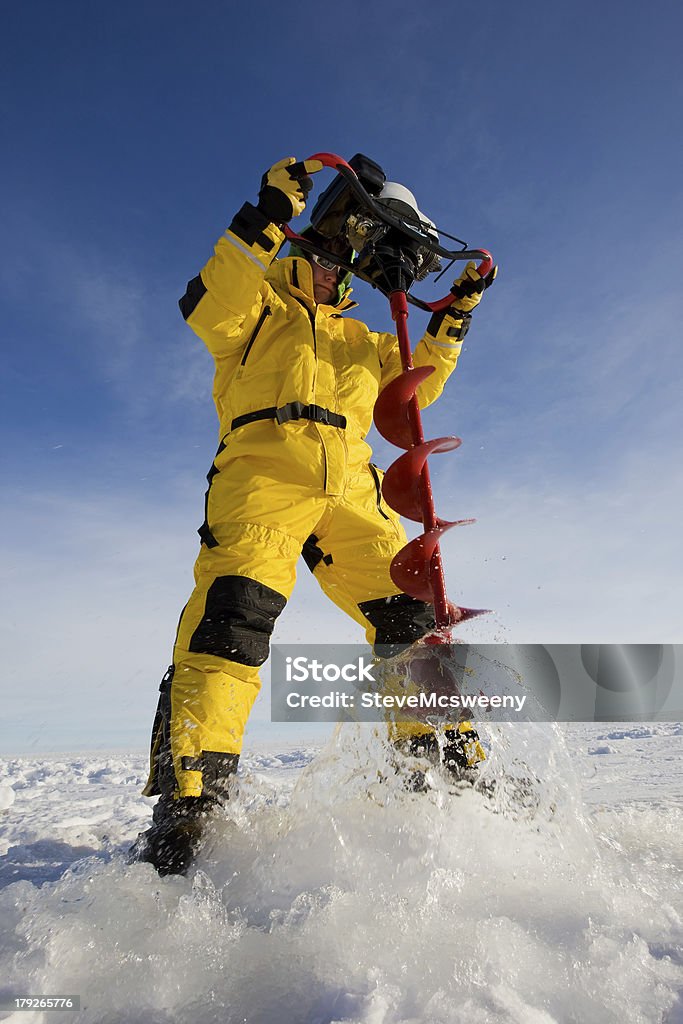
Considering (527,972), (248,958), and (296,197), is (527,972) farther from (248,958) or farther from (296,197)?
(296,197)

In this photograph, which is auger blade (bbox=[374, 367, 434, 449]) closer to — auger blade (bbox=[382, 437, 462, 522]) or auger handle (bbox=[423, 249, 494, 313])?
auger blade (bbox=[382, 437, 462, 522])

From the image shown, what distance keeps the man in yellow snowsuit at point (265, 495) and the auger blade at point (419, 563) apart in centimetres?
40

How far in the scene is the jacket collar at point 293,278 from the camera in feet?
9.43

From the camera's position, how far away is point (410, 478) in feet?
7.61

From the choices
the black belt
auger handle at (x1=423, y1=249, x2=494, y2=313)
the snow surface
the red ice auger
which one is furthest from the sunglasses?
the snow surface

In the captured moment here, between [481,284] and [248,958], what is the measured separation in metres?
3.13

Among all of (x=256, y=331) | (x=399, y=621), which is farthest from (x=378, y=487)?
(x=256, y=331)

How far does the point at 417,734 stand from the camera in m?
2.47

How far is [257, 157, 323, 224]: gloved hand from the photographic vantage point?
2289 millimetres

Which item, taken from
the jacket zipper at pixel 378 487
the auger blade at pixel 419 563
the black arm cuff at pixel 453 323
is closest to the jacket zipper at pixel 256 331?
the jacket zipper at pixel 378 487

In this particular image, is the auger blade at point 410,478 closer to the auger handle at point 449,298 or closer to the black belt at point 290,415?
the black belt at point 290,415

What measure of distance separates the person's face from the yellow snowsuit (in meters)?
0.12

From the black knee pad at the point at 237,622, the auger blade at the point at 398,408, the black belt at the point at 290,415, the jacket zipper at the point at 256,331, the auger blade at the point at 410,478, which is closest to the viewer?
the black knee pad at the point at 237,622

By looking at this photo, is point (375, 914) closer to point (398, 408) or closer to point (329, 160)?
point (398, 408)
